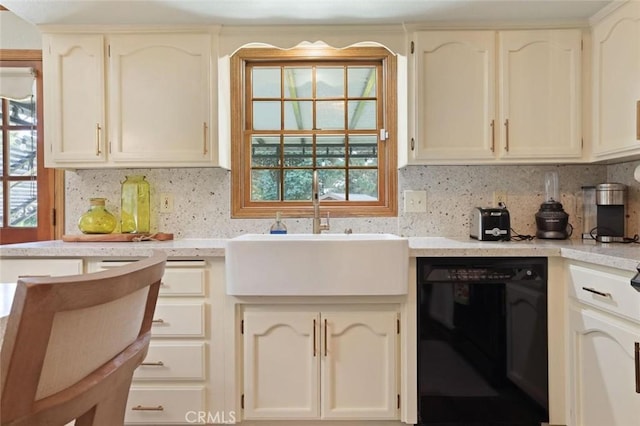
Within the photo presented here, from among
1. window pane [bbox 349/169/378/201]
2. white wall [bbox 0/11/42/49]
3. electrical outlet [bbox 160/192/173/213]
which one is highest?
white wall [bbox 0/11/42/49]

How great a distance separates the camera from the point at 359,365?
176 centimetres

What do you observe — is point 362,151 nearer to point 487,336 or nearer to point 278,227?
point 278,227

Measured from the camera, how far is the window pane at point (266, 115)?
238cm

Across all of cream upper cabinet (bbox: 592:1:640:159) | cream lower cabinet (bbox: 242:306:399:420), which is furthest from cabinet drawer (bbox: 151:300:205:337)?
cream upper cabinet (bbox: 592:1:640:159)

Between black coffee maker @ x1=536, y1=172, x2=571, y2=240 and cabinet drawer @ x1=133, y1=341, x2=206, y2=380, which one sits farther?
black coffee maker @ x1=536, y1=172, x2=571, y2=240

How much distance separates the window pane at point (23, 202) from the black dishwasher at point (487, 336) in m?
2.32

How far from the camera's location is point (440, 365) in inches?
67.7

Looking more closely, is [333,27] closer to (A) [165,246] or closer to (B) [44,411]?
(A) [165,246]

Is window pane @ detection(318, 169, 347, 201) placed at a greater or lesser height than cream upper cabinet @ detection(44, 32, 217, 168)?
lesser

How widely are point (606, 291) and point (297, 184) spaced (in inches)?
62.8

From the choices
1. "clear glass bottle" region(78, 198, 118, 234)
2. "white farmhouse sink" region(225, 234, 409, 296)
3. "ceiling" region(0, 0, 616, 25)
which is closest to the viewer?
"white farmhouse sink" region(225, 234, 409, 296)

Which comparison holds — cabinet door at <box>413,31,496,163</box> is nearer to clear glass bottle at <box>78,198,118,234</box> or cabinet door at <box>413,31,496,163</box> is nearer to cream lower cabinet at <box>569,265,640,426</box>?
cream lower cabinet at <box>569,265,640,426</box>

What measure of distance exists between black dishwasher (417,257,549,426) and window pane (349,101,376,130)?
1.02 metres

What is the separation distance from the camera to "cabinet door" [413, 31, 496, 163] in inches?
79.4
